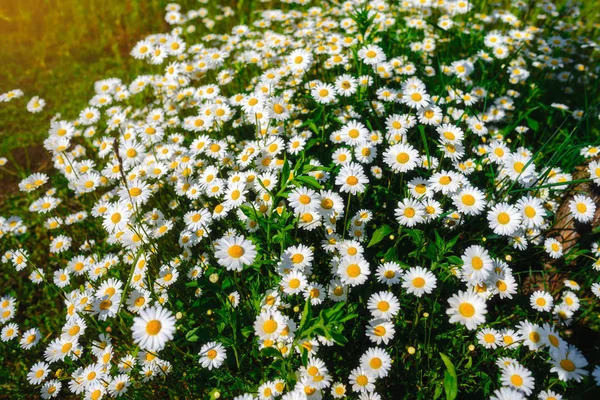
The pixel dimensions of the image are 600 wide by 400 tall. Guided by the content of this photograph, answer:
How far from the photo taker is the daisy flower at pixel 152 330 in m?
1.94

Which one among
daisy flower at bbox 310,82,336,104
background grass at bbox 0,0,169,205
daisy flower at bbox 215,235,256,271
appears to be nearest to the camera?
daisy flower at bbox 215,235,256,271

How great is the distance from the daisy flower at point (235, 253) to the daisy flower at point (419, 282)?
3.14 feet

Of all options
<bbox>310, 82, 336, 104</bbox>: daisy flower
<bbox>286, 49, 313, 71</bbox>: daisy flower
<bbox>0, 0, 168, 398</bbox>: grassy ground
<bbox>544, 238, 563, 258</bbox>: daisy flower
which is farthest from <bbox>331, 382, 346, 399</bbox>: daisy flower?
<bbox>0, 0, 168, 398</bbox>: grassy ground

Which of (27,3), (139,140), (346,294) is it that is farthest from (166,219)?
(27,3)

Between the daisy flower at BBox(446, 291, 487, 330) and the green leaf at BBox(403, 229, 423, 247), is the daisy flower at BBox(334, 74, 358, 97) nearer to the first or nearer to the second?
the green leaf at BBox(403, 229, 423, 247)

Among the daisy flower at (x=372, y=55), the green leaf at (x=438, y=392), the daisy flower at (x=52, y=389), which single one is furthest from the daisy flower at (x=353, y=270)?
the daisy flower at (x=52, y=389)

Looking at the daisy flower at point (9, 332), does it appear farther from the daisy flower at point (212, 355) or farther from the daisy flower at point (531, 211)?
the daisy flower at point (531, 211)

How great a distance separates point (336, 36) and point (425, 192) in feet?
7.97

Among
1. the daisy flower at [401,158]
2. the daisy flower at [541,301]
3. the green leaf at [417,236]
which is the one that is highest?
the daisy flower at [401,158]

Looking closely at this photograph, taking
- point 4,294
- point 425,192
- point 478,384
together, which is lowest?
point 4,294

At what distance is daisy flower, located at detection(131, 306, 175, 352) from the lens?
1.94m

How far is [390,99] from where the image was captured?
11.1 feet

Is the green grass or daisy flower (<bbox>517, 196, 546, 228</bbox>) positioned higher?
daisy flower (<bbox>517, 196, 546, 228</bbox>)

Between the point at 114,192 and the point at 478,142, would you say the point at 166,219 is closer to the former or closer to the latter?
the point at 114,192
